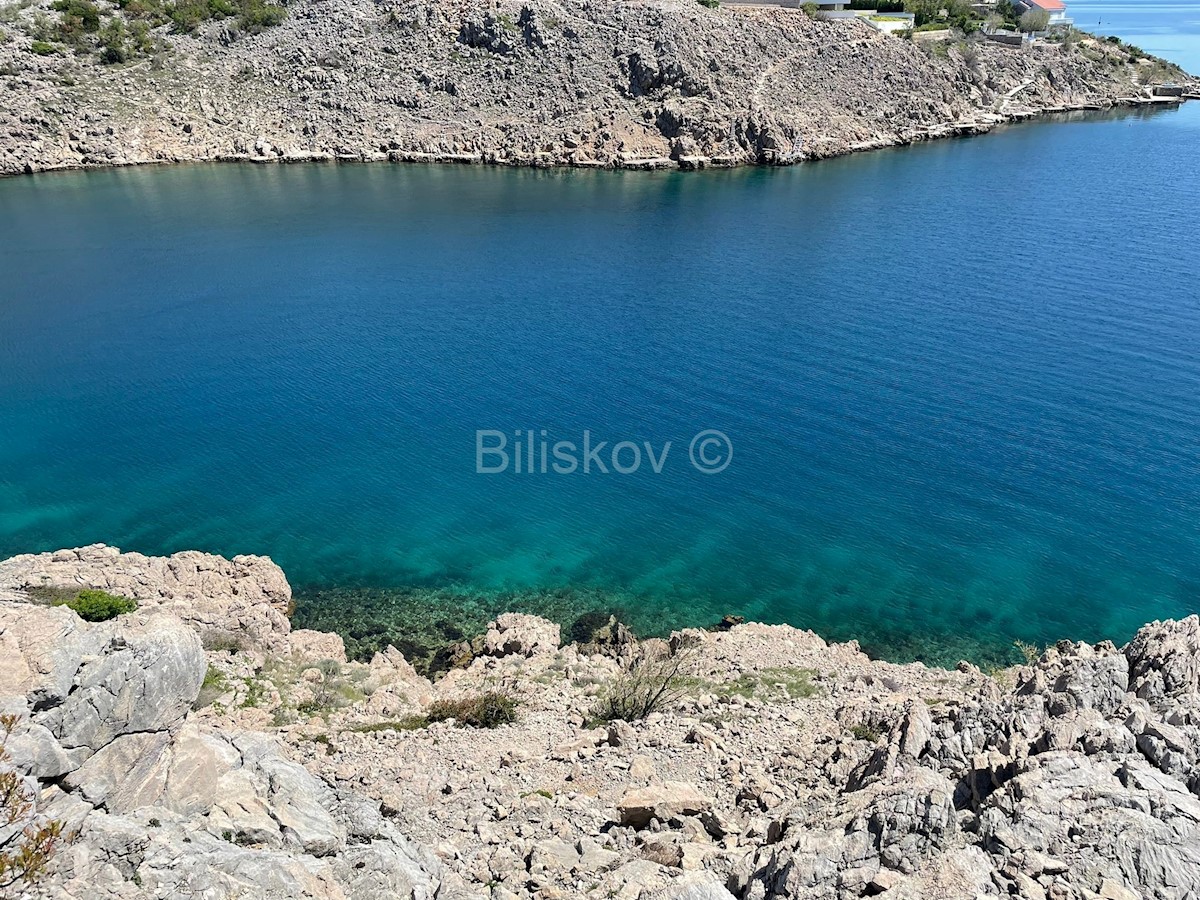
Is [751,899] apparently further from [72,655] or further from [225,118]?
[225,118]

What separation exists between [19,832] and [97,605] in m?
14.4

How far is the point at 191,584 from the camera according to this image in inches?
1227

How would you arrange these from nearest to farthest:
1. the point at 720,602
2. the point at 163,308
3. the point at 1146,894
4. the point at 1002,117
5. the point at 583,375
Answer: the point at 1146,894
the point at 720,602
the point at 583,375
the point at 163,308
the point at 1002,117

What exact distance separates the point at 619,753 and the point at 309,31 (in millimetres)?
125636

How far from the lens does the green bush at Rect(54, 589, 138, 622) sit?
83.4 feet

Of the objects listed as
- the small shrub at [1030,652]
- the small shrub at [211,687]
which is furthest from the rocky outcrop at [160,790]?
the small shrub at [1030,652]

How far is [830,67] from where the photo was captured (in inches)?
4783

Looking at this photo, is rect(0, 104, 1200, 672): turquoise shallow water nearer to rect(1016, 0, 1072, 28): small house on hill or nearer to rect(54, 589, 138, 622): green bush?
rect(54, 589, 138, 622): green bush

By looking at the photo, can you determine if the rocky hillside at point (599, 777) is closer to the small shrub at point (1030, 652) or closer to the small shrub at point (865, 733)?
the small shrub at point (865, 733)

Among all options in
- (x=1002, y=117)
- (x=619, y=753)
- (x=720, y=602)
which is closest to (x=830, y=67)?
(x=1002, y=117)

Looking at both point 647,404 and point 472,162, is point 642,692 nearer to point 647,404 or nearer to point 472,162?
point 647,404

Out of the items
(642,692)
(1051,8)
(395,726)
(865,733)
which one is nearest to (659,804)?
(642,692)

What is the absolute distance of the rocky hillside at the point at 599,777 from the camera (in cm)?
1414

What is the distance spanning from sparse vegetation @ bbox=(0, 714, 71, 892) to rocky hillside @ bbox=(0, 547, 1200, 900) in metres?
0.39
